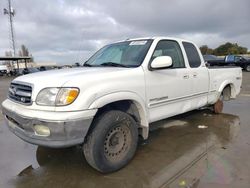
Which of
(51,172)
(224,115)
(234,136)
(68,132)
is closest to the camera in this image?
(68,132)

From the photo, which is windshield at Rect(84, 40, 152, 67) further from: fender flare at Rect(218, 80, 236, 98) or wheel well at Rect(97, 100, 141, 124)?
fender flare at Rect(218, 80, 236, 98)

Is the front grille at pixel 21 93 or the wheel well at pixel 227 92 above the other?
the front grille at pixel 21 93

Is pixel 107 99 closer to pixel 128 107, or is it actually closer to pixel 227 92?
pixel 128 107

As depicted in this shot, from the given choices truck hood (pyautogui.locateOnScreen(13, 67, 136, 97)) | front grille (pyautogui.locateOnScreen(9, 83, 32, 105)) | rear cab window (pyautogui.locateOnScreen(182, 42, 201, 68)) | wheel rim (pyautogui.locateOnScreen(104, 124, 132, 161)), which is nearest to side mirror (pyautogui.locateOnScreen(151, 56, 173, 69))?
truck hood (pyautogui.locateOnScreen(13, 67, 136, 97))

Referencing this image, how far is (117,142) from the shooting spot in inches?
144

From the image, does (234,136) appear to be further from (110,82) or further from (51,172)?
(51,172)

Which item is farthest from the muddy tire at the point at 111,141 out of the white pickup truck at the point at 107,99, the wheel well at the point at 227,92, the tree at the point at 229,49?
the tree at the point at 229,49

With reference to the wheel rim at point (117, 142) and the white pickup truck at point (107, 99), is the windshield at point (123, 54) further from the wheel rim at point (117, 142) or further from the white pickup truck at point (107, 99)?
the wheel rim at point (117, 142)

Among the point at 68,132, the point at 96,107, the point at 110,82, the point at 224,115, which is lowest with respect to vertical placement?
the point at 224,115

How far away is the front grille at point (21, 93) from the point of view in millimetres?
3338

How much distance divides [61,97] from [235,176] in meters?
2.50

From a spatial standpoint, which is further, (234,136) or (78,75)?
(234,136)

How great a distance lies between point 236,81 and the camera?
7055 millimetres

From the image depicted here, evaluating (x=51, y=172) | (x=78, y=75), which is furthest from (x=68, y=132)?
(x=51, y=172)
